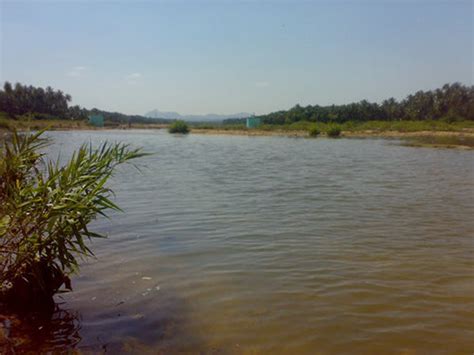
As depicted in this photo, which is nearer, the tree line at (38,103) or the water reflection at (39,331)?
the water reflection at (39,331)

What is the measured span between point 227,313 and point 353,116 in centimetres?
8012

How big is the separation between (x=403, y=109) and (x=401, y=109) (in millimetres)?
447

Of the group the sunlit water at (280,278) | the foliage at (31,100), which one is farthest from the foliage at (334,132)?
the foliage at (31,100)

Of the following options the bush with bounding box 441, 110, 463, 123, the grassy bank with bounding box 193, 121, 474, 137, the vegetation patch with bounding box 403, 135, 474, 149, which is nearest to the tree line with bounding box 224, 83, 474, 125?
the bush with bounding box 441, 110, 463, 123

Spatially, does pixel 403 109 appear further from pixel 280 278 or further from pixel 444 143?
pixel 280 278

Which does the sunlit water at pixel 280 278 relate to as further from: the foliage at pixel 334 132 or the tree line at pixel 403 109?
the tree line at pixel 403 109

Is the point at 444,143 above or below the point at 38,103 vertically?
below

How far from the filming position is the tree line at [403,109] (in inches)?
3059

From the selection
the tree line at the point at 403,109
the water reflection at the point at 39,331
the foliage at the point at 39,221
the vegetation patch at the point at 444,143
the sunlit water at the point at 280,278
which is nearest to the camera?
the water reflection at the point at 39,331

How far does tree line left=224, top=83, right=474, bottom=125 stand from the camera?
77.7 meters

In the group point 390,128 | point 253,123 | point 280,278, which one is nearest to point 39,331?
point 280,278

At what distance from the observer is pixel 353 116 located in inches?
3120

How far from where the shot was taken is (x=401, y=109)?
274 feet

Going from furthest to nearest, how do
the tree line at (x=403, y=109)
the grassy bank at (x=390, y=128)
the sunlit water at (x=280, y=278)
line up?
1. the tree line at (x=403, y=109)
2. the grassy bank at (x=390, y=128)
3. the sunlit water at (x=280, y=278)
